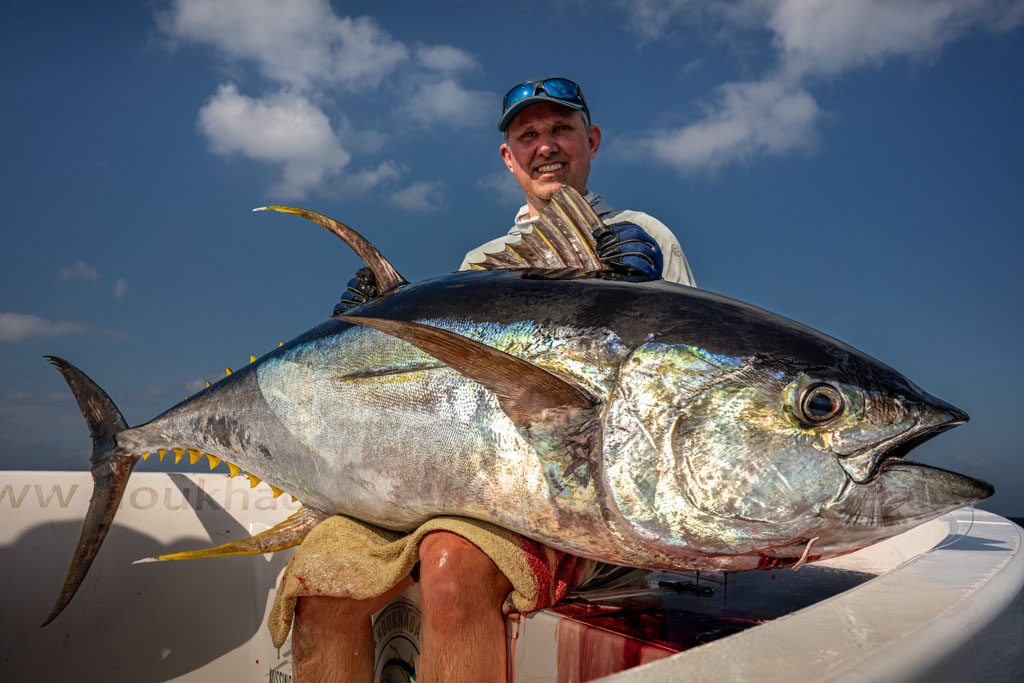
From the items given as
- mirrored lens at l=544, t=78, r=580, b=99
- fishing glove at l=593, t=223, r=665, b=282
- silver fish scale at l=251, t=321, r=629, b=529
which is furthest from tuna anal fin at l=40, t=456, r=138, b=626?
mirrored lens at l=544, t=78, r=580, b=99

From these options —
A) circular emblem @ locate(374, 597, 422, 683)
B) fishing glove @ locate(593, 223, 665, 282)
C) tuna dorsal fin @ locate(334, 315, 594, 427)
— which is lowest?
circular emblem @ locate(374, 597, 422, 683)

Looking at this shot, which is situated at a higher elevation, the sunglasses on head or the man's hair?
the sunglasses on head

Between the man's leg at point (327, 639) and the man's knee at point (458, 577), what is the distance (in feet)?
1.33

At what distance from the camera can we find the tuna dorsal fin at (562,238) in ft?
6.15

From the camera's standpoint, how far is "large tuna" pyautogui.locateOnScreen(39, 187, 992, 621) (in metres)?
1.22

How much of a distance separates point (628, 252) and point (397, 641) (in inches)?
56.5

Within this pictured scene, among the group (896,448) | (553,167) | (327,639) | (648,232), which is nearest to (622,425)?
(896,448)

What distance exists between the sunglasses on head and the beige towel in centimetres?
213

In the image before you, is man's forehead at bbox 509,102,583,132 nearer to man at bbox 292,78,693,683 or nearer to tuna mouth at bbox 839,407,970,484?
man at bbox 292,78,693,683

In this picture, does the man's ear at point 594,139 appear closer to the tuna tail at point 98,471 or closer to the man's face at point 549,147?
the man's face at point 549,147

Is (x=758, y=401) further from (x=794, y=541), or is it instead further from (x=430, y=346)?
(x=430, y=346)

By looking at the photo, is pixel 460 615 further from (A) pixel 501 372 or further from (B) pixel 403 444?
(A) pixel 501 372

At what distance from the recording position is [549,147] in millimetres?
3135

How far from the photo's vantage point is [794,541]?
123cm
